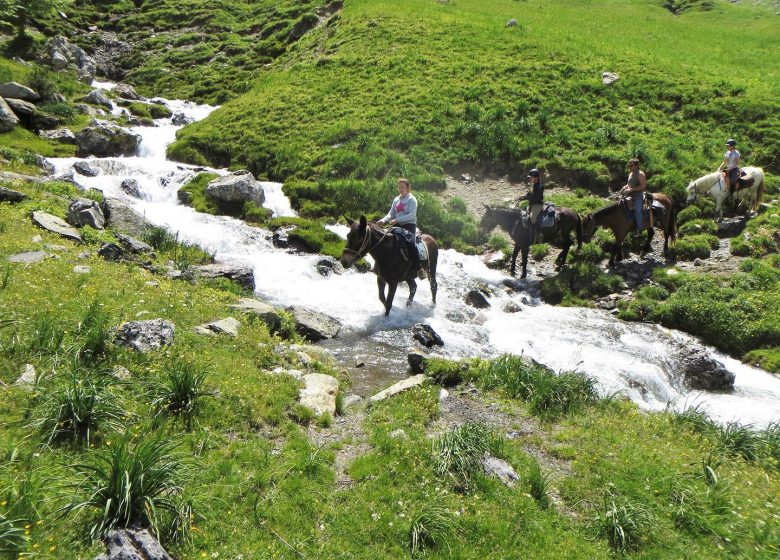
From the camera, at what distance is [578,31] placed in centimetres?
4156

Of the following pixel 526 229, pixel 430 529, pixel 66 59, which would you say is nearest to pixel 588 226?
pixel 526 229

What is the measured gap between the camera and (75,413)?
5.89m

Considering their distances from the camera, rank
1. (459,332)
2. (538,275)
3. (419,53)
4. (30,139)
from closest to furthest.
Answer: (459,332), (538,275), (30,139), (419,53)

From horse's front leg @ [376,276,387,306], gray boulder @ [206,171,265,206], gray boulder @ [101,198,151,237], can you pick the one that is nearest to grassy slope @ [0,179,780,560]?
horse's front leg @ [376,276,387,306]

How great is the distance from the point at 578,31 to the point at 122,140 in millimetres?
39450

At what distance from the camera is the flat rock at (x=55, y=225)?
1362cm

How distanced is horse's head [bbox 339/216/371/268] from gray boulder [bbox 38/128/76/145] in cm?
2237

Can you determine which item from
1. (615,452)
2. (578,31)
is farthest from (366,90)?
(615,452)

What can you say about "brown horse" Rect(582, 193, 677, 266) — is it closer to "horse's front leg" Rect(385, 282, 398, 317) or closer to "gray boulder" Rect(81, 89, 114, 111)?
"horse's front leg" Rect(385, 282, 398, 317)

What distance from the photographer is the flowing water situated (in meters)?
11.5

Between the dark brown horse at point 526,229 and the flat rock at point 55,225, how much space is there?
611 inches

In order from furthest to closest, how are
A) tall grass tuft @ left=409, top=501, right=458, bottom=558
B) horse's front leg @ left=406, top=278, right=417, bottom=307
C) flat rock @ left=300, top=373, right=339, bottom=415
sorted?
1. horse's front leg @ left=406, top=278, right=417, bottom=307
2. flat rock @ left=300, top=373, right=339, bottom=415
3. tall grass tuft @ left=409, top=501, right=458, bottom=558

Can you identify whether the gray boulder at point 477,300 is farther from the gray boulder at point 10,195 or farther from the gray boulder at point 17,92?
the gray boulder at point 17,92

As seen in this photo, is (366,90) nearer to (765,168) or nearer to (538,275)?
(538,275)
